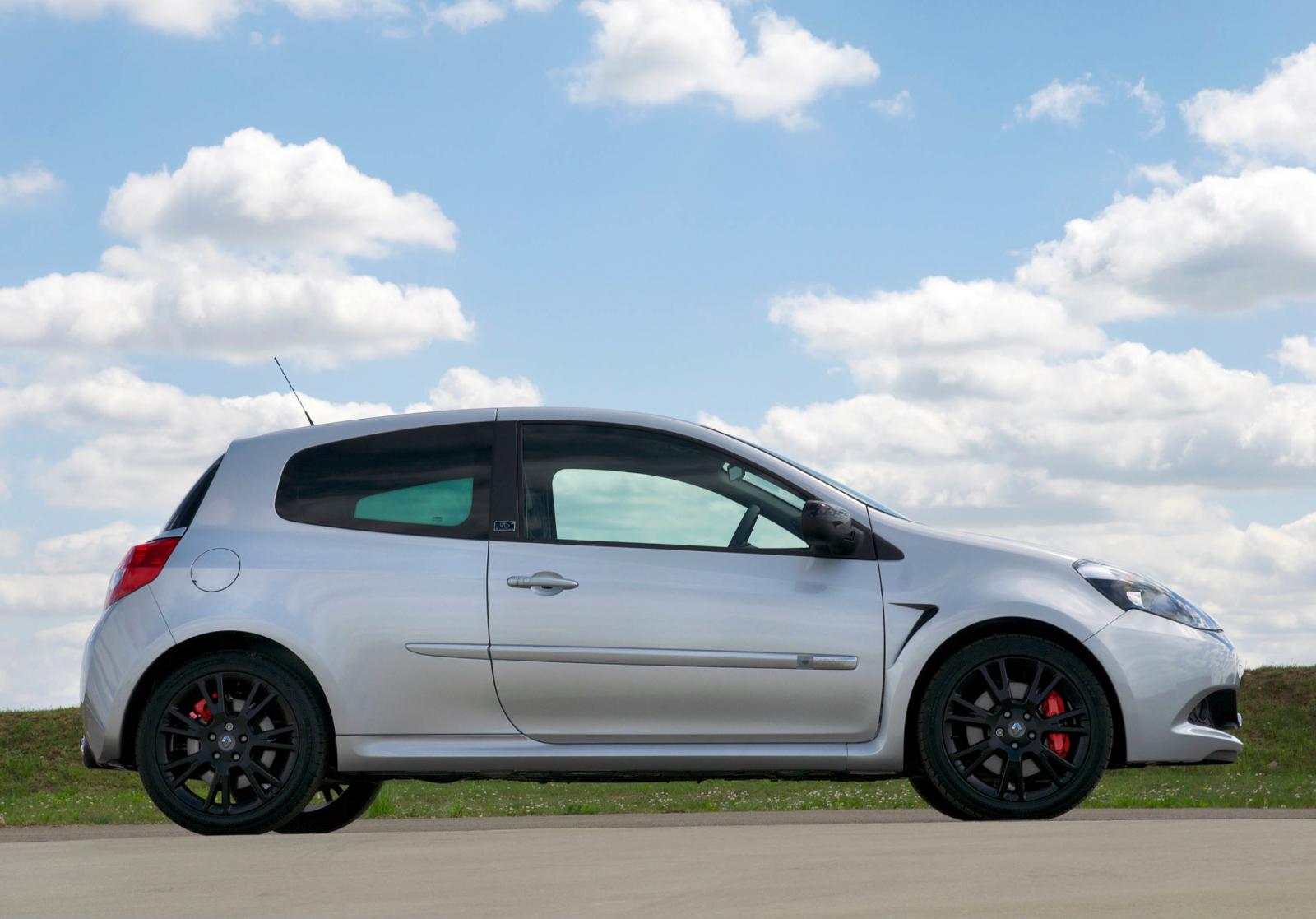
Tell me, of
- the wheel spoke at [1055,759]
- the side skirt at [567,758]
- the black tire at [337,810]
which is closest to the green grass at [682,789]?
the black tire at [337,810]

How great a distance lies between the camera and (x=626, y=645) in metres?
6.58

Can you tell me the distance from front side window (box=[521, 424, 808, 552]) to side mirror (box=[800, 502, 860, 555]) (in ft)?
0.38

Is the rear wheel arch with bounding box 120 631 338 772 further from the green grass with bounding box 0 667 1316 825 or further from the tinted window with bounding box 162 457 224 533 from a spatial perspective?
the green grass with bounding box 0 667 1316 825

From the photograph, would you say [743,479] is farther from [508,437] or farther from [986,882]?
[986,882]

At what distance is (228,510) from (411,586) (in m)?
1.02

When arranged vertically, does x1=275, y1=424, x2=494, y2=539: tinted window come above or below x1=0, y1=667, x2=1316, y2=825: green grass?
above

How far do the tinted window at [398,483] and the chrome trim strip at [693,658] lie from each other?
0.69 metres

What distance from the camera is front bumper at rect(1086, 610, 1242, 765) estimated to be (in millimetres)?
6715

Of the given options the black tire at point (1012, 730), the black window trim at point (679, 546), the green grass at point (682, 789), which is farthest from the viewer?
the green grass at point (682, 789)

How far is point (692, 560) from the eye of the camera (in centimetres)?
669

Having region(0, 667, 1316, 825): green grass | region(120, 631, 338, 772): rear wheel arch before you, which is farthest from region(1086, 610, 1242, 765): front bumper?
region(0, 667, 1316, 825): green grass

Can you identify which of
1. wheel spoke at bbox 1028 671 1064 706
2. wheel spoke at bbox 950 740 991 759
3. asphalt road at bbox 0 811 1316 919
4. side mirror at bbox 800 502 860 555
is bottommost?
asphalt road at bbox 0 811 1316 919

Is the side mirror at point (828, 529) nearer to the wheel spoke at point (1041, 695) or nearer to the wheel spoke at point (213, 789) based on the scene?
the wheel spoke at point (1041, 695)

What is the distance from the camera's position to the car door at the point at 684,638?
21.6 ft
